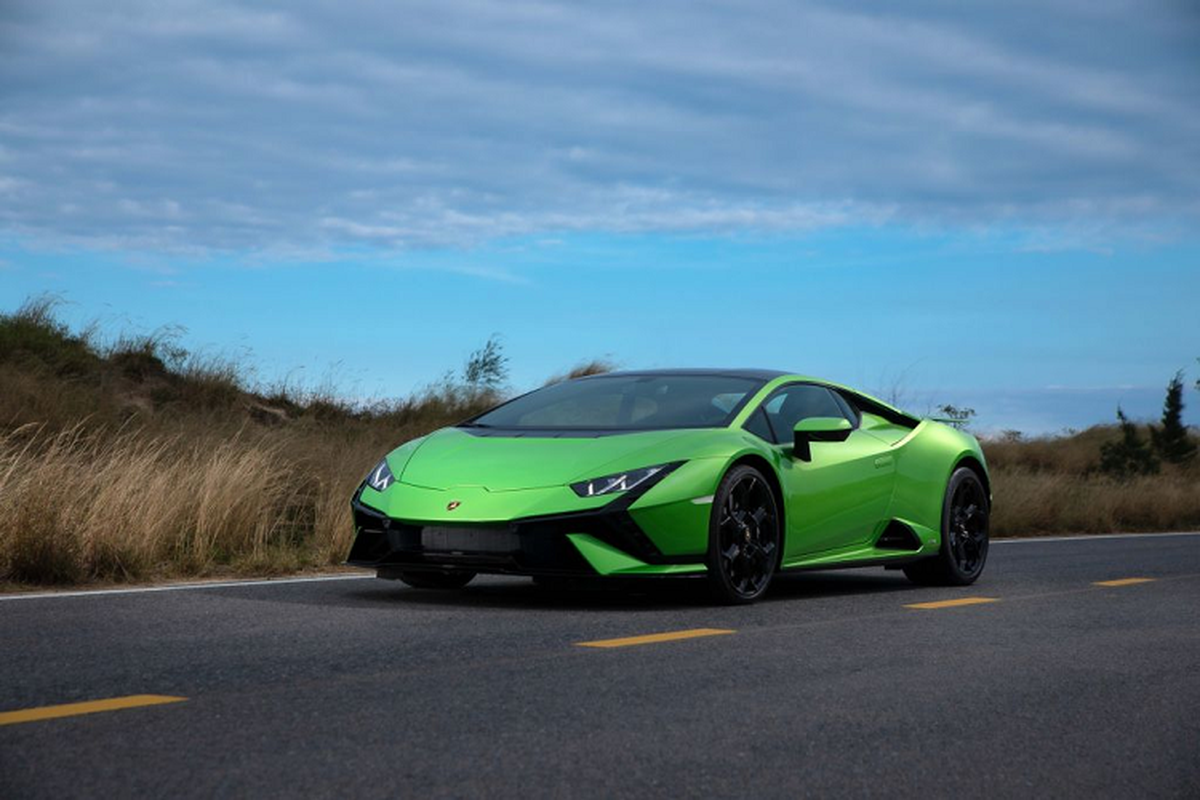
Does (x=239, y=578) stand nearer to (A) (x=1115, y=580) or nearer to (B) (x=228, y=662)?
(B) (x=228, y=662)

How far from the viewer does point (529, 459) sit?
8.66m

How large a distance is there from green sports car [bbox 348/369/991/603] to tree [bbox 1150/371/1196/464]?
44.0m

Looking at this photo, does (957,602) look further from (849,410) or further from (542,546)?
(542,546)

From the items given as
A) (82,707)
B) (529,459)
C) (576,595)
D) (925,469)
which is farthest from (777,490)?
(82,707)

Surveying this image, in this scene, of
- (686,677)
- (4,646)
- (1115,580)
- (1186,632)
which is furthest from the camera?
(1115,580)

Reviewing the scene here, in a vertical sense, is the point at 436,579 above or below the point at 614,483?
below

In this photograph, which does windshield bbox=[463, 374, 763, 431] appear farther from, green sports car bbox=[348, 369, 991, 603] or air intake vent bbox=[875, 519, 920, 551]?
air intake vent bbox=[875, 519, 920, 551]

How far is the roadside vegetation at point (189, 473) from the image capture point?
33.8 ft

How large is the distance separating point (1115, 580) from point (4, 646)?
785 cm

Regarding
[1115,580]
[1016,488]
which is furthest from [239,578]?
[1016,488]

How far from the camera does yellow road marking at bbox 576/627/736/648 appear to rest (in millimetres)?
7078

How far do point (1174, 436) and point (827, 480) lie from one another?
151 feet

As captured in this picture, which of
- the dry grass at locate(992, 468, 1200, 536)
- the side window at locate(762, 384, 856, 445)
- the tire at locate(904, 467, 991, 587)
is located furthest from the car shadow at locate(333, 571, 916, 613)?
the dry grass at locate(992, 468, 1200, 536)

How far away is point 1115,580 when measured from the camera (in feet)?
38.2
